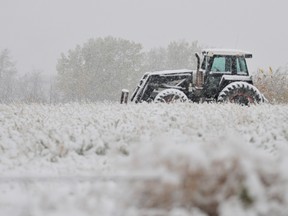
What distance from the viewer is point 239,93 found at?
13031mm

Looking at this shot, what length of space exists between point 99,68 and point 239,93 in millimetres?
38941

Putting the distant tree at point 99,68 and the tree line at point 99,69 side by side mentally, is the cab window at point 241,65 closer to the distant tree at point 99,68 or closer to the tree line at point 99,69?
the tree line at point 99,69

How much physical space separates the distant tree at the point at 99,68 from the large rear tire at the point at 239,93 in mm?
37082

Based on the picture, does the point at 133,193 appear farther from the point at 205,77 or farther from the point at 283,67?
the point at 283,67

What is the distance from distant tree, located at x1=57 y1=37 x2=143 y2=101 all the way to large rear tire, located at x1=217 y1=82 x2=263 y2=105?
37082 mm

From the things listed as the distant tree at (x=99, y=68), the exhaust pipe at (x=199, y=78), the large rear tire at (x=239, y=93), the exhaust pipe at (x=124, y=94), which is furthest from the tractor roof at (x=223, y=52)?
the distant tree at (x=99, y=68)

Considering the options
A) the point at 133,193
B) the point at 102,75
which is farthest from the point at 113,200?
the point at 102,75

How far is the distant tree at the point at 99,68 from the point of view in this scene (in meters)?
49.4

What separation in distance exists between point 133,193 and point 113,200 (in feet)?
0.93

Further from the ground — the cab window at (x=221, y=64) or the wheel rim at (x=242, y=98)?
the cab window at (x=221, y=64)

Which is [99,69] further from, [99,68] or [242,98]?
[242,98]

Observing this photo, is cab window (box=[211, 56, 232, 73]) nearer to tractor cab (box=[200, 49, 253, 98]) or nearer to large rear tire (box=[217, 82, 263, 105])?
tractor cab (box=[200, 49, 253, 98])

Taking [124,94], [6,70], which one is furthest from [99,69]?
[124,94]

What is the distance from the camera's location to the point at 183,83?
13.9 meters
